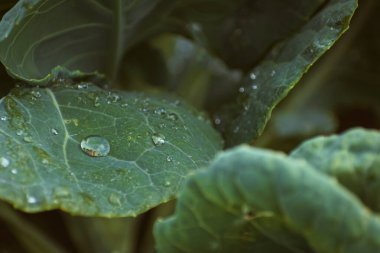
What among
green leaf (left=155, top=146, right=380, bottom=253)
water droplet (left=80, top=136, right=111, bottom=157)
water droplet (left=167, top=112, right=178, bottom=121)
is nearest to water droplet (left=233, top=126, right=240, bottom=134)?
water droplet (left=167, top=112, right=178, bottom=121)

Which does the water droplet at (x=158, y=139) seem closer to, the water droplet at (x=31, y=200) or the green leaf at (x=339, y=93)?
the water droplet at (x=31, y=200)

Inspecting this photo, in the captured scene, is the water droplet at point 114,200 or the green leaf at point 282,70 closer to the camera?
the water droplet at point 114,200

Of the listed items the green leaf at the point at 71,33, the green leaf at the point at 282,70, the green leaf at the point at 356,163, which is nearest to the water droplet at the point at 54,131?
the green leaf at the point at 71,33

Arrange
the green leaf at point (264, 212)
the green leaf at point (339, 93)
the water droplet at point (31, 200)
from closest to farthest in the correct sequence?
the green leaf at point (264, 212) → the water droplet at point (31, 200) → the green leaf at point (339, 93)

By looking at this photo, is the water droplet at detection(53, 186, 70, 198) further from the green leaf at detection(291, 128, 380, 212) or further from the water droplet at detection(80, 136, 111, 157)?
the green leaf at detection(291, 128, 380, 212)

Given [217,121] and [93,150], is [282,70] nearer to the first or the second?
[217,121]

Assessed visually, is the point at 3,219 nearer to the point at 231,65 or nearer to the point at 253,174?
the point at 231,65

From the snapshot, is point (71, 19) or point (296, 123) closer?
point (71, 19)

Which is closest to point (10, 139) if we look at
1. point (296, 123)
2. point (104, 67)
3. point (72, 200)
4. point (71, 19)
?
point (72, 200)
